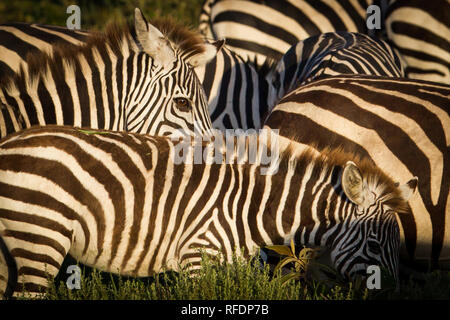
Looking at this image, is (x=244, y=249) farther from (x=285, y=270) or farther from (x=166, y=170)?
(x=166, y=170)

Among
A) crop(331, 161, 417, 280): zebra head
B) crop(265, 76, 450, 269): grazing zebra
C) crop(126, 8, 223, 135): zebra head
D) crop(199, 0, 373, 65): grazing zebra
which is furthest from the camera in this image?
crop(199, 0, 373, 65): grazing zebra

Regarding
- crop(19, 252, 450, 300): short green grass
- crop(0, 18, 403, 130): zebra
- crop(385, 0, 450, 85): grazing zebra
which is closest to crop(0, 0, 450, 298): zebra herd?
crop(19, 252, 450, 300): short green grass

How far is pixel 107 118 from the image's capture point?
585 centimetres

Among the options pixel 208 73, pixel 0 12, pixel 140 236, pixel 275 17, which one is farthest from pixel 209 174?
pixel 0 12

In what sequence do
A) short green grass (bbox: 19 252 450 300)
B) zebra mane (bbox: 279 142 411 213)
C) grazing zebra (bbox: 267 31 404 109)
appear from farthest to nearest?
grazing zebra (bbox: 267 31 404 109), zebra mane (bbox: 279 142 411 213), short green grass (bbox: 19 252 450 300)

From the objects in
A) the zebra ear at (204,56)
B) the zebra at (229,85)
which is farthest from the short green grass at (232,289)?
the zebra at (229,85)

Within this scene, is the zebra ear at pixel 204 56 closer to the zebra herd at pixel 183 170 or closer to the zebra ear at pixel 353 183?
the zebra herd at pixel 183 170

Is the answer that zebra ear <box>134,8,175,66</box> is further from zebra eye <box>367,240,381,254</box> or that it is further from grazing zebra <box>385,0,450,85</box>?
grazing zebra <box>385,0,450,85</box>

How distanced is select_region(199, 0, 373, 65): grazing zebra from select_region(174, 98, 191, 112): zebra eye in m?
2.94

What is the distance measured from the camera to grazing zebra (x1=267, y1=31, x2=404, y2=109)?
6.65 meters

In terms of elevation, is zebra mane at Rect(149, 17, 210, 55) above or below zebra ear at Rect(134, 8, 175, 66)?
above

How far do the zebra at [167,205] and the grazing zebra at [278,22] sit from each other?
4113 mm

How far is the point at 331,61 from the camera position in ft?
21.8

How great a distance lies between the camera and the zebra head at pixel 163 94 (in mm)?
5855
